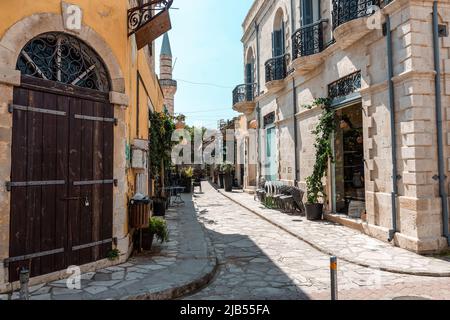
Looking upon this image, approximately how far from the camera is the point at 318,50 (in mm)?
10281

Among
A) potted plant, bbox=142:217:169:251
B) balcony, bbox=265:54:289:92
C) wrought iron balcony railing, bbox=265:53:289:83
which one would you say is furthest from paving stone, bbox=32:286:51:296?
wrought iron balcony railing, bbox=265:53:289:83

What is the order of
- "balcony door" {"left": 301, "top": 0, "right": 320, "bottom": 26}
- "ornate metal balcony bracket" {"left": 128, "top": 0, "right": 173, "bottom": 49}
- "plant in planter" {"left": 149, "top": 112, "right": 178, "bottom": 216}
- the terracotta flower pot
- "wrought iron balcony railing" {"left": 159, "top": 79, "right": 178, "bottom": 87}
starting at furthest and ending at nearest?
"wrought iron balcony railing" {"left": 159, "top": 79, "right": 178, "bottom": 87}
"balcony door" {"left": 301, "top": 0, "right": 320, "bottom": 26}
"plant in planter" {"left": 149, "top": 112, "right": 178, "bottom": 216}
the terracotta flower pot
"ornate metal balcony bracket" {"left": 128, "top": 0, "right": 173, "bottom": 49}

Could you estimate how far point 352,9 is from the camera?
7980 millimetres

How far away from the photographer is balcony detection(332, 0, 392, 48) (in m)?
7.41

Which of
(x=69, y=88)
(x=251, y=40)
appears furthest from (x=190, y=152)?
(x=69, y=88)

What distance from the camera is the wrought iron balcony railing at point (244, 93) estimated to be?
60.5 ft

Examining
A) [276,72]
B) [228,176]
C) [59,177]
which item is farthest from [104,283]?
[228,176]

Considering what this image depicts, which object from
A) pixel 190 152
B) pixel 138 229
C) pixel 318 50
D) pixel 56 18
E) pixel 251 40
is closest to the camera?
pixel 56 18

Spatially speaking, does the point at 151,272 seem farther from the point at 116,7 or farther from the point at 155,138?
the point at 155,138

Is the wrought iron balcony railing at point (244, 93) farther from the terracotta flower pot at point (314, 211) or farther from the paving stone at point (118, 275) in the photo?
the paving stone at point (118, 275)

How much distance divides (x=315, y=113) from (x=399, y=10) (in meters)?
4.38

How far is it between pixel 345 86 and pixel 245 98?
33.4 ft

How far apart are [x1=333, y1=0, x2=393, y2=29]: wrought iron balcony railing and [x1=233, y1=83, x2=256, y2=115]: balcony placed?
31.8ft

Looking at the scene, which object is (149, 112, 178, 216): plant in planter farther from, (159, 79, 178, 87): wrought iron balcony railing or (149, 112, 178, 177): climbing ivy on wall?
(159, 79, 178, 87): wrought iron balcony railing
